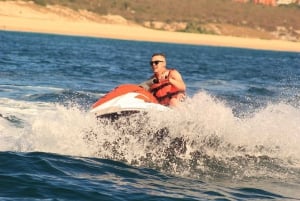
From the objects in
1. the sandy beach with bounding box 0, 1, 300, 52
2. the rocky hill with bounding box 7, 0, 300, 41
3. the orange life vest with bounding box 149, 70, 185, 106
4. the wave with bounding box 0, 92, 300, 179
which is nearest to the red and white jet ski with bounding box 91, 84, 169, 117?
the wave with bounding box 0, 92, 300, 179

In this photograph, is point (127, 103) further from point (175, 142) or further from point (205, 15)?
point (205, 15)

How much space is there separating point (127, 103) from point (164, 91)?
0.72 meters

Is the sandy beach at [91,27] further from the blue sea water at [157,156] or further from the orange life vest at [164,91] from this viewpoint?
the orange life vest at [164,91]

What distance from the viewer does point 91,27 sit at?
7938cm

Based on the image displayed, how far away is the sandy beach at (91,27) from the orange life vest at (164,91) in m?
64.5

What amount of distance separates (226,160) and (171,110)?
3.32 ft

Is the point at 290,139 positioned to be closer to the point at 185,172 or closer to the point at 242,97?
the point at 185,172

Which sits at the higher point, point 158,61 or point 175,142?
point 158,61

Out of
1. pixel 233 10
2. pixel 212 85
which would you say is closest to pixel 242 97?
pixel 212 85

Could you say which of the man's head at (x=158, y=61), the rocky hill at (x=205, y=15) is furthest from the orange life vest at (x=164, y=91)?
the rocky hill at (x=205, y=15)

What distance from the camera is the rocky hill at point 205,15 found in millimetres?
89438

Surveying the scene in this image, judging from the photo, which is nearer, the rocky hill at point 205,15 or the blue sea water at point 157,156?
the blue sea water at point 157,156

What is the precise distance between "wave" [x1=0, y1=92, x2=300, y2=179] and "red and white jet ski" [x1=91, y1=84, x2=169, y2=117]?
11 cm

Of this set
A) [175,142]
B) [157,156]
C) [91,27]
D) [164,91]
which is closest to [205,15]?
[91,27]
